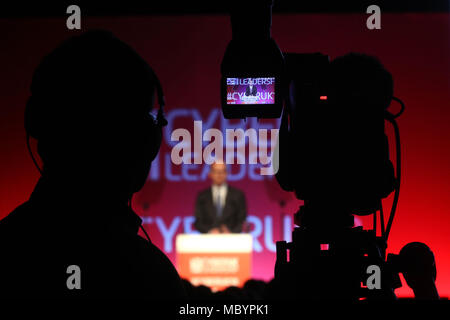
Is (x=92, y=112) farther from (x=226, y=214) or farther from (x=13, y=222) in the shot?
(x=226, y=214)

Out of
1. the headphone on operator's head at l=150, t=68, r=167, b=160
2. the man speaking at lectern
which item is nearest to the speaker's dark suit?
the man speaking at lectern

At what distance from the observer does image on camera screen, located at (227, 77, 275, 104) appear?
914 millimetres

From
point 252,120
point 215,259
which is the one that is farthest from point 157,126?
point 252,120

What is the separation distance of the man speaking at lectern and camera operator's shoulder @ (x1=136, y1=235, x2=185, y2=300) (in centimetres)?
431

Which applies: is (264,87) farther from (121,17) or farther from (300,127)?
(121,17)

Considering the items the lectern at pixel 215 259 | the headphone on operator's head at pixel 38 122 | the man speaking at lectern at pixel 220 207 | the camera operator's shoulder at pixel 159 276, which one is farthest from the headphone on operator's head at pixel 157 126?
the man speaking at lectern at pixel 220 207

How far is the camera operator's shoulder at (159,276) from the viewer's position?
0.63 metres

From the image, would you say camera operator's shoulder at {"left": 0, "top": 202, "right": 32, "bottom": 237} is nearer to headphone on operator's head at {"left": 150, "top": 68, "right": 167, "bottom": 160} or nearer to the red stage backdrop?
headphone on operator's head at {"left": 150, "top": 68, "right": 167, "bottom": 160}

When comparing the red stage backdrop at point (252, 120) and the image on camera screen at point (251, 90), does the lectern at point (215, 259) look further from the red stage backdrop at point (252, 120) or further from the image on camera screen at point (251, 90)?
the image on camera screen at point (251, 90)

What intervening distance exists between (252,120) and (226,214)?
3.65ft

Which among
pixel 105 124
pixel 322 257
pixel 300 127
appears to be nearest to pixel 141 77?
pixel 105 124

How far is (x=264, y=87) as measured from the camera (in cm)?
92

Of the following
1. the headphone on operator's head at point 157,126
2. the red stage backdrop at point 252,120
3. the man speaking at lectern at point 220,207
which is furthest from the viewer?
the red stage backdrop at point 252,120

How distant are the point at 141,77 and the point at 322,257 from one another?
0.47 meters
